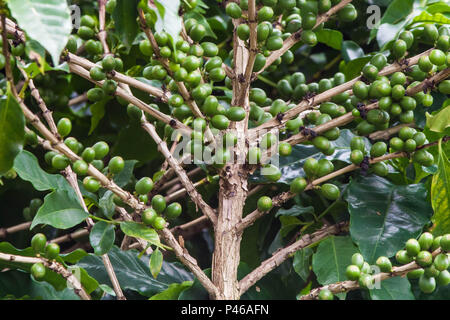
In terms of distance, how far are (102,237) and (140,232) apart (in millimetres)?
68


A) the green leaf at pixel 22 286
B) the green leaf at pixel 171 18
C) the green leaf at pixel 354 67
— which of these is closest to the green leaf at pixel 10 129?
the green leaf at pixel 171 18

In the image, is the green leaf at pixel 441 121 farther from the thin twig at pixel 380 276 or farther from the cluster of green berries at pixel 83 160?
the cluster of green berries at pixel 83 160

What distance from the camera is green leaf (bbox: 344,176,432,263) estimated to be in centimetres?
91

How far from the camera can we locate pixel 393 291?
913mm

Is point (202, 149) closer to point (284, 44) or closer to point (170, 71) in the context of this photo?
point (170, 71)

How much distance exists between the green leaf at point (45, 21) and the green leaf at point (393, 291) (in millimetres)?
610

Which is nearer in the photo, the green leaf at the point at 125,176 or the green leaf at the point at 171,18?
the green leaf at the point at 171,18

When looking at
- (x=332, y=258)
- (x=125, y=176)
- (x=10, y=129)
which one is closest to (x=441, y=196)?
(x=332, y=258)

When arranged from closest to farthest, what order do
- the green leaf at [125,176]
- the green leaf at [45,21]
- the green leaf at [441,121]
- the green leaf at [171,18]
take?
the green leaf at [45,21] → the green leaf at [171,18] → the green leaf at [441,121] → the green leaf at [125,176]

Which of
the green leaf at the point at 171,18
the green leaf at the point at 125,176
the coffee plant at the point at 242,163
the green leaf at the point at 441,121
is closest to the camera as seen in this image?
the green leaf at the point at 171,18

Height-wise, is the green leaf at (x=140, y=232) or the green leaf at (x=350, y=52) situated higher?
the green leaf at (x=350, y=52)

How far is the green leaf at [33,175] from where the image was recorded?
0.93 m

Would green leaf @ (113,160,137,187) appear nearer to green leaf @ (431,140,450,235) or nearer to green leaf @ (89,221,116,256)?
green leaf @ (89,221,116,256)
